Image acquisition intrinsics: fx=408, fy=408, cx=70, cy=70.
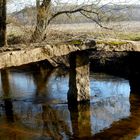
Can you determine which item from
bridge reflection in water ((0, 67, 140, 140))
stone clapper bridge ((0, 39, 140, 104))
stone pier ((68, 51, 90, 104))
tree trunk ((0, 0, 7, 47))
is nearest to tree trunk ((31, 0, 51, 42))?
tree trunk ((0, 0, 7, 47))

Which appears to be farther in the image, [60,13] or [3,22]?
[60,13]

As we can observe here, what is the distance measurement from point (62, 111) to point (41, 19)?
7.49 metres

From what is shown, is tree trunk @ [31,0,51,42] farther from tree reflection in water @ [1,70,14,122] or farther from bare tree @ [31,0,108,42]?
tree reflection in water @ [1,70,14,122]

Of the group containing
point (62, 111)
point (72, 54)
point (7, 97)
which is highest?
point (72, 54)

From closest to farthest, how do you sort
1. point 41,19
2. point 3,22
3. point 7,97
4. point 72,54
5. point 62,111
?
point 62,111
point 72,54
point 7,97
point 3,22
point 41,19

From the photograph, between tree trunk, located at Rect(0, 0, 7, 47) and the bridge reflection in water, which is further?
tree trunk, located at Rect(0, 0, 7, 47)

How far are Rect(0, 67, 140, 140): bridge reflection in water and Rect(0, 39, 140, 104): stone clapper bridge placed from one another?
20.6 inches

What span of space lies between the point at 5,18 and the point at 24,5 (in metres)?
1.21

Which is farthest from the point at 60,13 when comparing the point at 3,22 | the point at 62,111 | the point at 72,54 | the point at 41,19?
the point at 62,111

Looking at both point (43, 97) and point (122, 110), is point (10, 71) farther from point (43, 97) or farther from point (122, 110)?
point (122, 110)

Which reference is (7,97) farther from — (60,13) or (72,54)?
(60,13)

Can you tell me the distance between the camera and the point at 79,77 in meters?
12.9

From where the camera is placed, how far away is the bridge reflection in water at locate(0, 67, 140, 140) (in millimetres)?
10180

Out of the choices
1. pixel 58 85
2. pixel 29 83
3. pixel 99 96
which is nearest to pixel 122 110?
pixel 99 96
